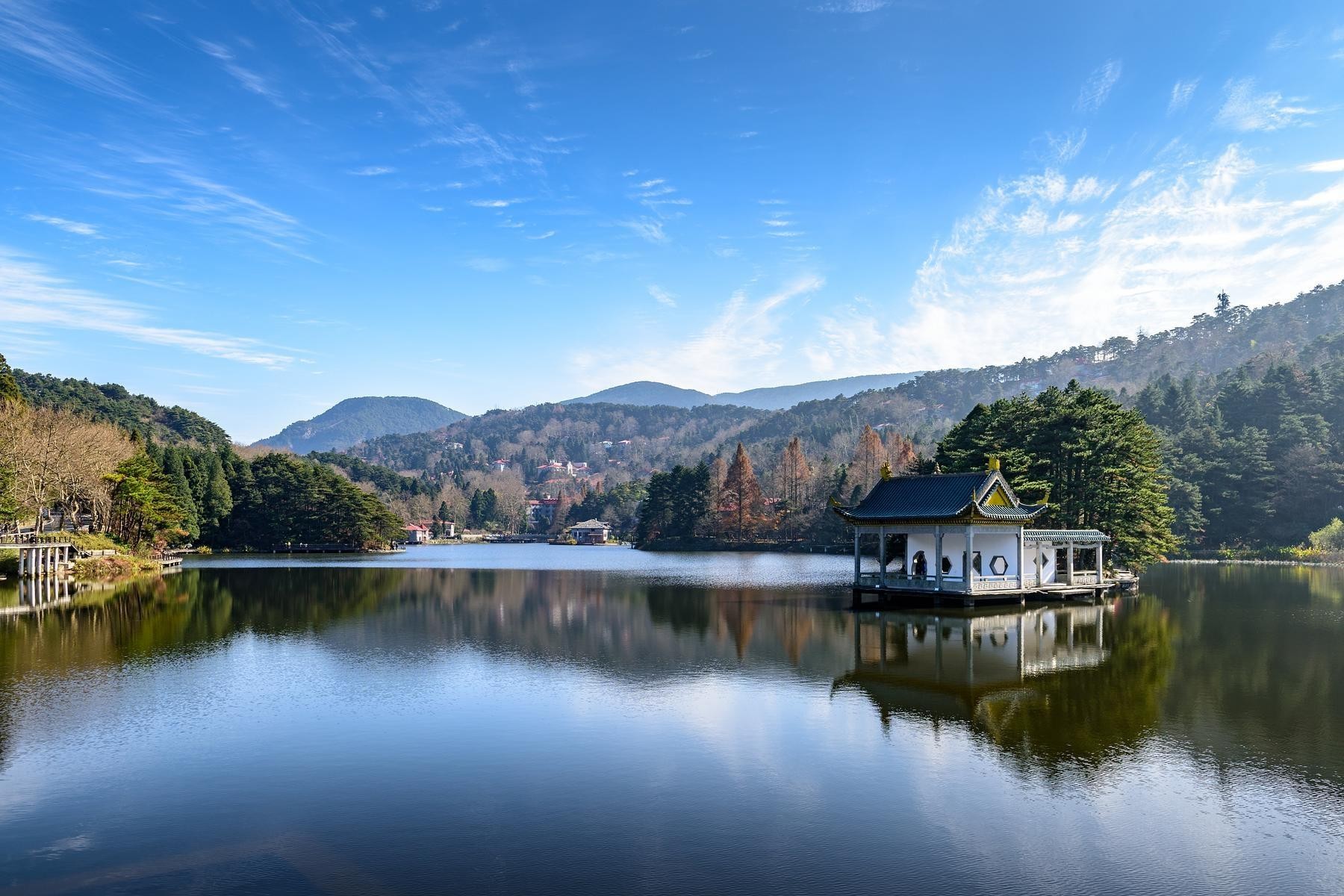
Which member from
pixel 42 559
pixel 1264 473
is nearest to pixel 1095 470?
pixel 1264 473

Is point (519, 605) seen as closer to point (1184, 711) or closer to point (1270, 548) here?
point (1184, 711)

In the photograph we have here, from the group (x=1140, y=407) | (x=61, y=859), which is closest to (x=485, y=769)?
(x=61, y=859)

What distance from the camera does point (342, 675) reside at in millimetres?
21000

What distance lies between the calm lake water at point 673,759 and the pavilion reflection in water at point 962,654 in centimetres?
18

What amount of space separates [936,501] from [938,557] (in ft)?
7.83

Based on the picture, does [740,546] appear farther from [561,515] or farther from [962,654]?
[962,654]

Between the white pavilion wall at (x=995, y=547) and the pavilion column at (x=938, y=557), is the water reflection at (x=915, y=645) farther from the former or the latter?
the white pavilion wall at (x=995, y=547)

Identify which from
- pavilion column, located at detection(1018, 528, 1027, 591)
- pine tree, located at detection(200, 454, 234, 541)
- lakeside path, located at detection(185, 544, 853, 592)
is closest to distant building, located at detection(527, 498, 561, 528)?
lakeside path, located at detection(185, 544, 853, 592)

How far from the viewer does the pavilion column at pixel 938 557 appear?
34.6 m

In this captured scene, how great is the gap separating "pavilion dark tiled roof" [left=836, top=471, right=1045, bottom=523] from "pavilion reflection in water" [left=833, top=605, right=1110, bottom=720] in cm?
396

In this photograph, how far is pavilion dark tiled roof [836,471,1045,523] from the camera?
113ft

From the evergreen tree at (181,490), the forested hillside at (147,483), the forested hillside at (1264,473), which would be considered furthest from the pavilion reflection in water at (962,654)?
the evergreen tree at (181,490)

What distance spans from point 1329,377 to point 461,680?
4334 inches

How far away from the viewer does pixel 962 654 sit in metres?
24.1
